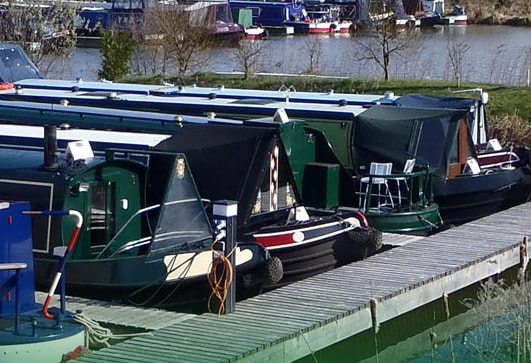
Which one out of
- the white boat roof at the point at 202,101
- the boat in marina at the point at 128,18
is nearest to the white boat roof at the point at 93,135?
the white boat roof at the point at 202,101

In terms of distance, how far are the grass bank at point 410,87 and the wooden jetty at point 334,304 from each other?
6.86 m

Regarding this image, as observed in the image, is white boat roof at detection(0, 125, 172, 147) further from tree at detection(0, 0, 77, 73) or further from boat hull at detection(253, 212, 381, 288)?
tree at detection(0, 0, 77, 73)

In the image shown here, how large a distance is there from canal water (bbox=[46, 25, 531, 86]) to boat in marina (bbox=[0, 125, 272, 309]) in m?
14.3

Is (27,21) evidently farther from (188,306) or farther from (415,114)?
(188,306)

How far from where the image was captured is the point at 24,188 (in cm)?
1180

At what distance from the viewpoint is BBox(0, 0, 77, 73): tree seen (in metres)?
26.8

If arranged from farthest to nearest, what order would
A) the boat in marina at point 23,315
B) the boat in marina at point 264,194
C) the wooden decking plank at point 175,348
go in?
the boat in marina at point 264,194 < the wooden decking plank at point 175,348 < the boat in marina at point 23,315

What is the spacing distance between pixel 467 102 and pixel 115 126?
5.80 metres

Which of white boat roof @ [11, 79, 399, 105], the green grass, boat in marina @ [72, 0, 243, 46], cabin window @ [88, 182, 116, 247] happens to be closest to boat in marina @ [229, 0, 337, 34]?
boat in marina @ [72, 0, 243, 46]

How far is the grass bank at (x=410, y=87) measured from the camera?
70.0ft

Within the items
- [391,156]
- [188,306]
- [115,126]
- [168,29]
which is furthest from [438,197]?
[168,29]

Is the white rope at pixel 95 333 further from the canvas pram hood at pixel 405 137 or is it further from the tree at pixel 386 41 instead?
the tree at pixel 386 41

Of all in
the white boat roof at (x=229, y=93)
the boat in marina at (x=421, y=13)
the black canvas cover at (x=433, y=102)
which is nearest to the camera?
the black canvas cover at (x=433, y=102)

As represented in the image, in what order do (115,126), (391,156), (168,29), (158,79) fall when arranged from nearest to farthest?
(115,126), (391,156), (158,79), (168,29)
